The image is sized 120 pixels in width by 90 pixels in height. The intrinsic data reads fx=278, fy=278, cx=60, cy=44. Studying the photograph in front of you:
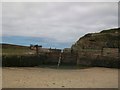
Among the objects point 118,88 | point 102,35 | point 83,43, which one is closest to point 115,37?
point 102,35

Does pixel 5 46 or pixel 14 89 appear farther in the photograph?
pixel 5 46

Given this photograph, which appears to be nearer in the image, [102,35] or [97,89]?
[97,89]

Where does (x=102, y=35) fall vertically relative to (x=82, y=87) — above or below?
above

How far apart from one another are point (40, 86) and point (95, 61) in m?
8.68

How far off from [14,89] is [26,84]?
35.7 inches

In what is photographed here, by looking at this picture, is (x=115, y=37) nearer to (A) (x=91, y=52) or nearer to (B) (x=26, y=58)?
(A) (x=91, y=52)

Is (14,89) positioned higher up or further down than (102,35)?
further down

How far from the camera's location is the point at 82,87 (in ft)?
29.9

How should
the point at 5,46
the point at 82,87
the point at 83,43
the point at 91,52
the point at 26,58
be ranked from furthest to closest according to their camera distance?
the point at 5,46
the point at 83,43
the point at 91,52
the point at 26,58
the point at 82,87

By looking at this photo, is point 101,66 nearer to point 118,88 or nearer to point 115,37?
point 115,37

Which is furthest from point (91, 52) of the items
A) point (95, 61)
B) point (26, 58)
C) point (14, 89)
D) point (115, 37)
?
point (14, 89)

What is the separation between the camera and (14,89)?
27.7ft

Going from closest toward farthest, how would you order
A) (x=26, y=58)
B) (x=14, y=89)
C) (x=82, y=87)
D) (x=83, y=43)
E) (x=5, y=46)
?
(x=14, y=89)
(x=82, y=87)
(x=26, y=58)
(x=83, y=43)
(x=5, y=46)

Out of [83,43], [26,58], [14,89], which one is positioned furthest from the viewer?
Result: [83,43]
